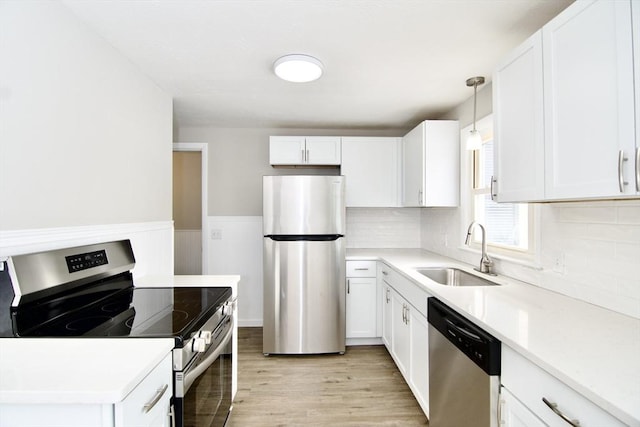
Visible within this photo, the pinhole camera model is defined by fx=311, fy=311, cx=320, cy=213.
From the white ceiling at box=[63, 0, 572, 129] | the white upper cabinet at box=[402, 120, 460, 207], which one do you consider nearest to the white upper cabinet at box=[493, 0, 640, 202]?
the white ceiling at box=[63, 0, 572, 129]

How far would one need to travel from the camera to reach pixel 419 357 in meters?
2.01

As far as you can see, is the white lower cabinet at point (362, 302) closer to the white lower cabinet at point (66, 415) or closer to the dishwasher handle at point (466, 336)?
the dishwasher handle at point (466, 336)

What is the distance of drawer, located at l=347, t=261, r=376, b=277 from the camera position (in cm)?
300

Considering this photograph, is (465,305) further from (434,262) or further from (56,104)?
(56,104)

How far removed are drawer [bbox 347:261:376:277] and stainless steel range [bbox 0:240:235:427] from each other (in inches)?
56.6

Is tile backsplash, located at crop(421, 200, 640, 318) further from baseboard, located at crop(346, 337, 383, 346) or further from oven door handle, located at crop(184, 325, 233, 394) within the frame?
oven door handle, located at crop(184, 325, 233, 394)

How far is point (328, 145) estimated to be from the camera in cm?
326

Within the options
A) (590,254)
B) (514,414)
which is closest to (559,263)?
(590,254)

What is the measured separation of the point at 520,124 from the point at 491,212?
1.11 meters

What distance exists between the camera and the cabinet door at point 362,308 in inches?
118

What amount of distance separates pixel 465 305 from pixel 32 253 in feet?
6.14

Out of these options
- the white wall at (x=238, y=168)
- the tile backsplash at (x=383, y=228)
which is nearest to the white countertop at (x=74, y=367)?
the white wall at (x=238, y=168)

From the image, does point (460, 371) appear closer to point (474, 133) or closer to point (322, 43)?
point (474, 133)

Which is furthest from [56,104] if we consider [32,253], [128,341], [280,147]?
[280,147]
